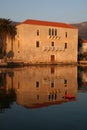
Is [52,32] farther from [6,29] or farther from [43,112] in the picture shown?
[43,112]

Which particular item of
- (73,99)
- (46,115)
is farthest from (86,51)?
(46,115)

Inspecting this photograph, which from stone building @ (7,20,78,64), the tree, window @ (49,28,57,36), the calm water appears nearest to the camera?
the calm water

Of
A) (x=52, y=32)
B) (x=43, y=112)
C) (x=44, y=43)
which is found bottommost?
(x=43, y=112)

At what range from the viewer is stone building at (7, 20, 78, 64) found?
60531 mm

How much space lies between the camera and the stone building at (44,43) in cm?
6053

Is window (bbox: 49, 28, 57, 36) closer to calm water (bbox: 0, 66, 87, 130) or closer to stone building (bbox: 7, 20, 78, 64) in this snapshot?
stone building (bbox: 7, 20, 78, 64)

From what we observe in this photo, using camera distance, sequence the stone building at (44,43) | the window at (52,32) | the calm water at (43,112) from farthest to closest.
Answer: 1. the window at (52,32)
2. the stone building at (44,43)
3. the calm water at (43,112)

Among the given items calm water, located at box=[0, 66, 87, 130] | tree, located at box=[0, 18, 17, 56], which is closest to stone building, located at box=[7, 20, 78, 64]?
tree, located at box=[0, 18, 17, 56]

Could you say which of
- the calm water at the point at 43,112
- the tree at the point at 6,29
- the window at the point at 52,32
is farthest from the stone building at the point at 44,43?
the calm water at the point at 43,112

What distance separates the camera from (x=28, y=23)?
200ft

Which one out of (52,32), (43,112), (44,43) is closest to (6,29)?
(44,43)

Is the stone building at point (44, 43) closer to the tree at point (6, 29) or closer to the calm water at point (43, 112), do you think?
the tree at point (6, 29)

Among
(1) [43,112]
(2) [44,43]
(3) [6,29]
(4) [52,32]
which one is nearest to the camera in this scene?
(1) [43,112]

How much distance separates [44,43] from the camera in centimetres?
6312
